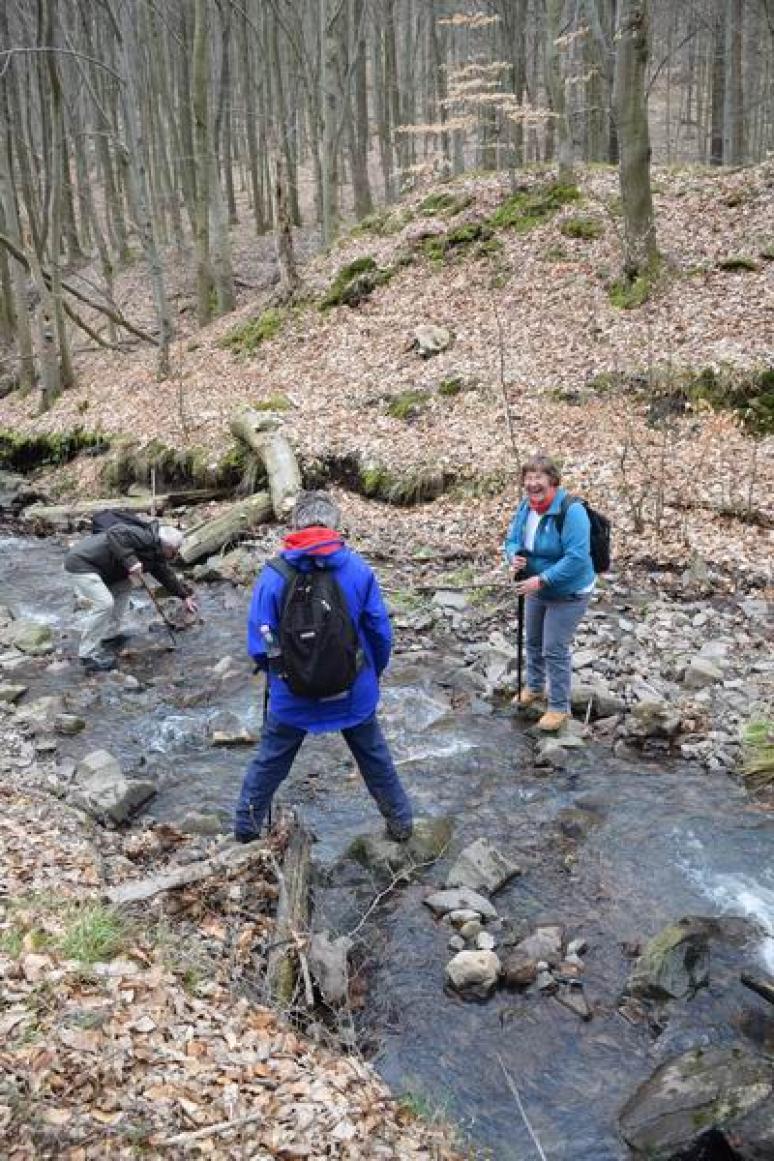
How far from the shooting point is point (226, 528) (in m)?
11.5

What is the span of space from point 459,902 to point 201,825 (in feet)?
6.09

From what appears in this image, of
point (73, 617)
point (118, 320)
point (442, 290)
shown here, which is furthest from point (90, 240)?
point (73, 617)

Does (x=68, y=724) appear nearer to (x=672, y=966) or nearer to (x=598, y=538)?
(x=598, y=538)

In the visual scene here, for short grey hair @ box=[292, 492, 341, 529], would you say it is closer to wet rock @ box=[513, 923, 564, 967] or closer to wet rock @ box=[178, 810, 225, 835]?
wet rock @ box=[178, 810, 225, 835]

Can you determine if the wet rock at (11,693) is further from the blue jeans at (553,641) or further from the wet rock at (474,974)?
the wet rock at (474,974)

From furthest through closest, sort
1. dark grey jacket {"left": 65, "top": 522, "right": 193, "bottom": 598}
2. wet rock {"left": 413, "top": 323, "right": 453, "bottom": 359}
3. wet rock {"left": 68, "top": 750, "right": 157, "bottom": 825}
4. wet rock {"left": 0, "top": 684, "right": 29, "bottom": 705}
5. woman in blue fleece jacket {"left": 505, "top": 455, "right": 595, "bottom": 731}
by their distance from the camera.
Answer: wet rock {"left": 413, "top": 323, "right": 453, "bottom": 359} → dark grey jacket {"left": 65, "top": 522, "right": 193, "bottom": 598} → wet rock {"left": 0, "top": 684, "right": 29, "bottom": 705} → woman in blue fleece jacket {"left": 505, "top": 455, "right": 595, "bottom": 731} → wet rock {"left": 68, "top": 750, "right": 157, "bottom": 825}

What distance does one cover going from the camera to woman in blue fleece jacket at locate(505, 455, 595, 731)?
6.00 m

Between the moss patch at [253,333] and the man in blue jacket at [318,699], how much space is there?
13615 mm

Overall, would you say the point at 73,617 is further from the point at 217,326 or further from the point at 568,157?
the point at 568,157

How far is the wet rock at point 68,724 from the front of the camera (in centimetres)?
731

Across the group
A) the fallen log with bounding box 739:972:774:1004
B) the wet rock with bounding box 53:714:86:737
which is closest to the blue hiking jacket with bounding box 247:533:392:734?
the fallen log with bounding box 739:972:774:1004

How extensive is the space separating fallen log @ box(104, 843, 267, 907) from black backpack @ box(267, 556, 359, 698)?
3.53 feet

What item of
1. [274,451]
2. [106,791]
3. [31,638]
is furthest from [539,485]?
[274,451]

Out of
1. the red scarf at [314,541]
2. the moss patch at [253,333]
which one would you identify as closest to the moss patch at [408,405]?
the moss patch at [253,333]
